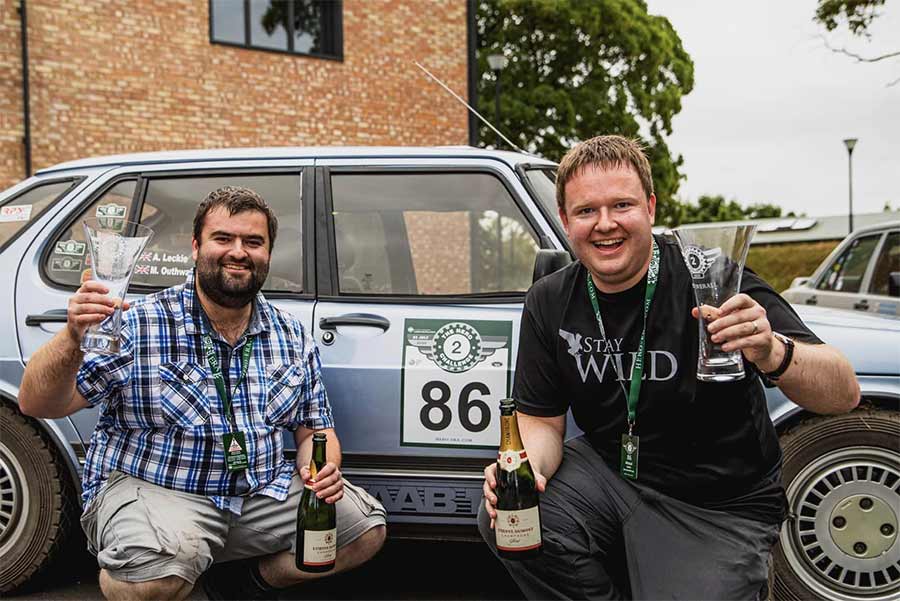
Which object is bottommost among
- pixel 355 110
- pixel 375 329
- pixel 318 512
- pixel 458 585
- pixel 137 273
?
pixel 458 585

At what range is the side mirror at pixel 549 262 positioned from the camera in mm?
3248

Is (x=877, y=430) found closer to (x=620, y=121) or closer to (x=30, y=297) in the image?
(x=30, y=297)

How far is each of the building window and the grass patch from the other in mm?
22688

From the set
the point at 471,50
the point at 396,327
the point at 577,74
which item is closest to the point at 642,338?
the point at 396,327

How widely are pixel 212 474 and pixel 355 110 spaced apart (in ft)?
36.7

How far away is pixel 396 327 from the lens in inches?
140

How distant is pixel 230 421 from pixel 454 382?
893 millimetres

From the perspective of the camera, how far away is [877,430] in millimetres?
3371

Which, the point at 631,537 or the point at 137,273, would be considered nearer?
the point at 631,537

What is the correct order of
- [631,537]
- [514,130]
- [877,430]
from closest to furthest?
[631,537]
[877,430]
[514,130]

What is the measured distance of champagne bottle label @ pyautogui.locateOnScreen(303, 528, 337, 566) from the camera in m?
2.95

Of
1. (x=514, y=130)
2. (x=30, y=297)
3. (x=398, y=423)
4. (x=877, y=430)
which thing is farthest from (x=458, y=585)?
(x=514, y=130)

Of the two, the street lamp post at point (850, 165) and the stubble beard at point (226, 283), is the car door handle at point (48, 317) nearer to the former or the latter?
the stubble beard at point (226, 283)

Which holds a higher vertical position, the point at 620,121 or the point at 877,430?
the point at 620,121
